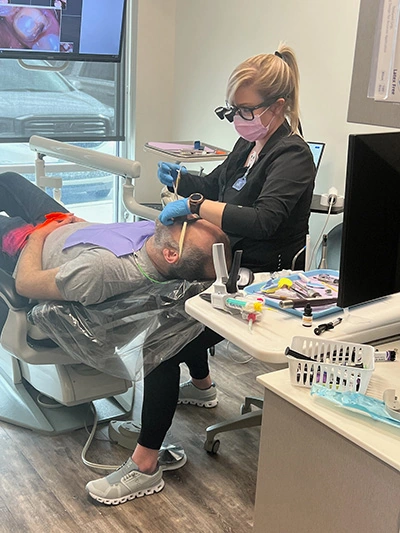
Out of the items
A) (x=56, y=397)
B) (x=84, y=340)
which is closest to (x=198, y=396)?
(x=56, y=397)

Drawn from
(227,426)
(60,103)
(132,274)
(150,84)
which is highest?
(150,84)

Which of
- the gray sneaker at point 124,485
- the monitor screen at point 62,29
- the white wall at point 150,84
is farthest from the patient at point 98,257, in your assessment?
the white wall at point 150,84

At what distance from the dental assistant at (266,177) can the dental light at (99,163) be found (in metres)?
0.39

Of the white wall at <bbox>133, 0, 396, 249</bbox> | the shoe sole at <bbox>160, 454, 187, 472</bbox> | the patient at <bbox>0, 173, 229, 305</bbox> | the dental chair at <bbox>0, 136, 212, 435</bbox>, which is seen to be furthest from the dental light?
the white wall at <bbox>133, 0, 396, 249</bbox>

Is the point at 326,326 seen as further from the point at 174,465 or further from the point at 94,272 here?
the point at 174,465

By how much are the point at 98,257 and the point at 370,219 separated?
0.98 m

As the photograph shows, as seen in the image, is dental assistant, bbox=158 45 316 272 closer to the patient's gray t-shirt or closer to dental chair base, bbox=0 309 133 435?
the patient's gray t-shirt

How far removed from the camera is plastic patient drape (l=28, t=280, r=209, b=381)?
6.35 feet

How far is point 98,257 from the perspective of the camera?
1.99 metres

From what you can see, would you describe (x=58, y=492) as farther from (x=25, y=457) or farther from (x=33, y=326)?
(x=33, y=326)

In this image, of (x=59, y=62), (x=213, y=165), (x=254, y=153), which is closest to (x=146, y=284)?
(x=254, y=153)

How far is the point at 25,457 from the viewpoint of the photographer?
84.0 inches

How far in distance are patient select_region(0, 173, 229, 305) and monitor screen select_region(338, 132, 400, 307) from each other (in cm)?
72

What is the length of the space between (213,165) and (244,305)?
8.21 ft
